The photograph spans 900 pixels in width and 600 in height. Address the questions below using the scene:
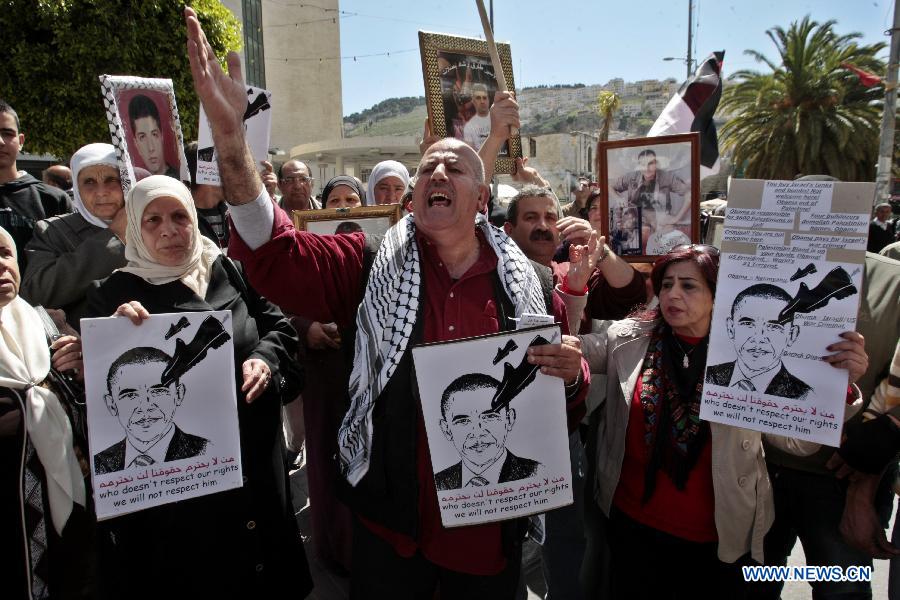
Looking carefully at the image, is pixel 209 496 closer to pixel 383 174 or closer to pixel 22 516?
pixel 22 516

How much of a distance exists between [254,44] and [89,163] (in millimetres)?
28915

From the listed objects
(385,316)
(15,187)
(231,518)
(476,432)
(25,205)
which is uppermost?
(15,187)

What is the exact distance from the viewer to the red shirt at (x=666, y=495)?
2.27m

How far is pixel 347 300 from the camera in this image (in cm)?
224

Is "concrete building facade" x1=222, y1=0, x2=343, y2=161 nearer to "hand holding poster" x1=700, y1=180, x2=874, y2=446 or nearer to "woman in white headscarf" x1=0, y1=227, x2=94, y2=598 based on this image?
"woman in white headscarf" x1=0, y1=227, x2=94, y2=598

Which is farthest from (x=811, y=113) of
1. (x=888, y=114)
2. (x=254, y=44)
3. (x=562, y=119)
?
(x=562, y=119)

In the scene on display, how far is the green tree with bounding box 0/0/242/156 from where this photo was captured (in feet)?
24.4

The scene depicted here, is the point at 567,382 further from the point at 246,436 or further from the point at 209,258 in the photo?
the point at 209,258

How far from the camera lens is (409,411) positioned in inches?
79.0

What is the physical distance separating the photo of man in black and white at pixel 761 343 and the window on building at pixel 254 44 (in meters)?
28.4

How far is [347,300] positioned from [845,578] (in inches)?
84.4

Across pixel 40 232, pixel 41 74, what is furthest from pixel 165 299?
pixel 41 74

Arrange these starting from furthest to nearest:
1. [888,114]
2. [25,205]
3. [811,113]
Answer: [811,113] → [888,114] → [25,205]

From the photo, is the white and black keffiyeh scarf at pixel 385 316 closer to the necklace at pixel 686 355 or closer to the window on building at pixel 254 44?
the necklace at pixel 686 355
